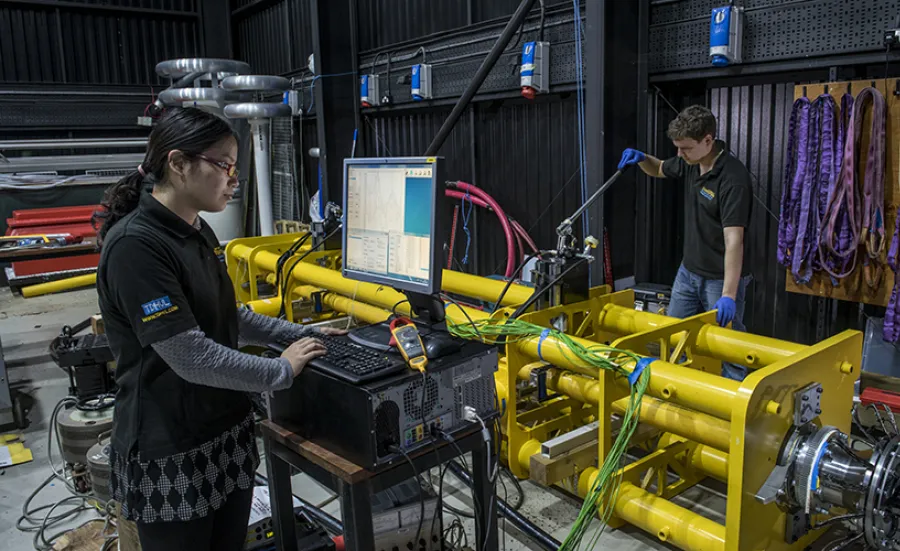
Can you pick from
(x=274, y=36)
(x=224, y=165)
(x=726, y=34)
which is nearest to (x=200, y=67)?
(x=274, y=36)

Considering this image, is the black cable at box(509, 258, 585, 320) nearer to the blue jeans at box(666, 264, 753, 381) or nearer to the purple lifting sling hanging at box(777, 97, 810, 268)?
the blue jeans at box(666, 264, 753, 381)

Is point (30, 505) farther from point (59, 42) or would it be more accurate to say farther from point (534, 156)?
point (59, 42)

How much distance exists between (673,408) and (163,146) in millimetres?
1631

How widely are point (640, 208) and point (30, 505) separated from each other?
11.4 feet

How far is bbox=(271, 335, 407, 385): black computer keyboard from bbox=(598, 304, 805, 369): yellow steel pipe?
1.37 metres

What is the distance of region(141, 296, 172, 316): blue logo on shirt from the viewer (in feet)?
4.39

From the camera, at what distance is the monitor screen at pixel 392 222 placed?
1.68 m

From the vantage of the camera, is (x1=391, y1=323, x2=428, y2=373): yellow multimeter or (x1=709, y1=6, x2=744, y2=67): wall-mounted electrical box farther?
(x1=709, y1=6, x2=744, y2=67): wall-mounted electrical box

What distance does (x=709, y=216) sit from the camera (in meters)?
3.16

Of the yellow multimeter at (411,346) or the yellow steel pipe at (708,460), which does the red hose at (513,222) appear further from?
the yellow multimeter at (411,346)

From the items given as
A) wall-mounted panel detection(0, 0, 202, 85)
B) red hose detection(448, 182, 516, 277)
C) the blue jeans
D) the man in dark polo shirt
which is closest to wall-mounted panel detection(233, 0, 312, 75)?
wall-mounted panel detection(0, 0, 202, 85)

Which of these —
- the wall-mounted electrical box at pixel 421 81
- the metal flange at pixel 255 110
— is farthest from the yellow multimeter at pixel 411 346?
the metal flange at pixel 255 110

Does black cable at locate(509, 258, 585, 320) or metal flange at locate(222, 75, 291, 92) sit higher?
metal flange at locate(222, 75, 291, 92)

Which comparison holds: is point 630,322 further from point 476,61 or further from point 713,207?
point 476,61
